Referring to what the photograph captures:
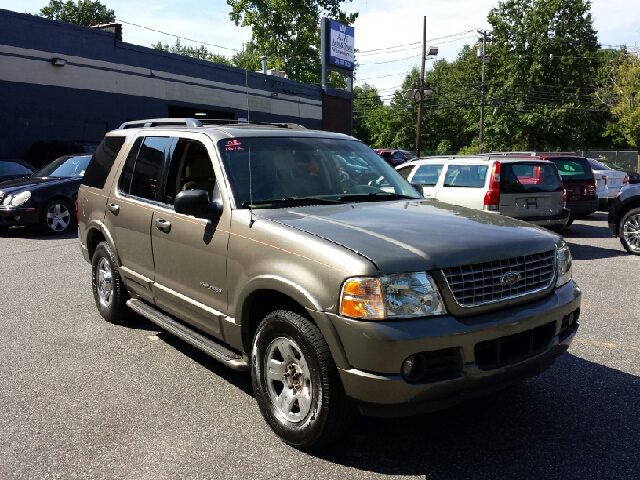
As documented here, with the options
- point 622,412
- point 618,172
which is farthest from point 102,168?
point 618,172

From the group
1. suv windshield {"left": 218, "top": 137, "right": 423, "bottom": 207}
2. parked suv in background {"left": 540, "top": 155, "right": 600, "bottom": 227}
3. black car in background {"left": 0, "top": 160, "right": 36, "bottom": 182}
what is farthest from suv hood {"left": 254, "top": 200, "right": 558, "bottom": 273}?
black car in background {"left": 0, "top": 160, "right": 36, "bottom": 182}

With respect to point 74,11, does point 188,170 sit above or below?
below

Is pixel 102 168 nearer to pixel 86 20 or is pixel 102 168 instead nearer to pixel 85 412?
pixel 85 412

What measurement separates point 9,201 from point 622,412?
11.2 m

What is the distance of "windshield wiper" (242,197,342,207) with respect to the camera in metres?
4.06

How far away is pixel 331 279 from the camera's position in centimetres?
311

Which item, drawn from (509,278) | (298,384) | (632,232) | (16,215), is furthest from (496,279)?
(16,215)

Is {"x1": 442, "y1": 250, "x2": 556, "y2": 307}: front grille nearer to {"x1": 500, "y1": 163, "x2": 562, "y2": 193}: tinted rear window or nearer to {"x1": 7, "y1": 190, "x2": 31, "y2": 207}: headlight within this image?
{"x1": 500, "y1": 163, "x2": 562, "y2": 193}: tinted rear window

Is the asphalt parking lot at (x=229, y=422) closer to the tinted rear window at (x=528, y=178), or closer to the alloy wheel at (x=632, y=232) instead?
the tinted rear window at (x=528, y=178)

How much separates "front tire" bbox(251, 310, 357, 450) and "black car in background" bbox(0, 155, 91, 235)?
9558mm

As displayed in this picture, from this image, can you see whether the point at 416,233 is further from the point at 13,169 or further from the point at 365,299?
the point at 13,169

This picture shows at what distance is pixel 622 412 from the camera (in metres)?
3.87

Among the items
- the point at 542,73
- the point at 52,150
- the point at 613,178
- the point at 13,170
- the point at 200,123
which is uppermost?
the point at 542,73

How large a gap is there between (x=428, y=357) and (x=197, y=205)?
5.90 ft
